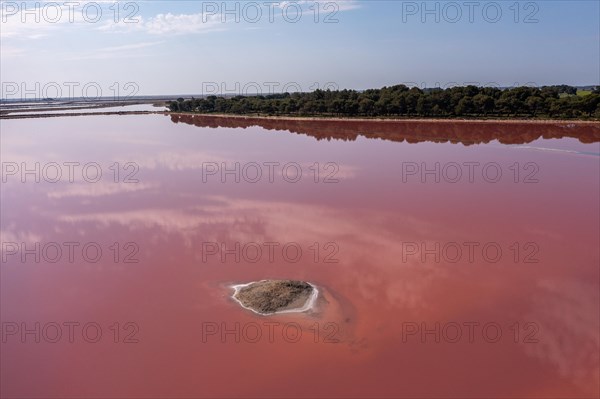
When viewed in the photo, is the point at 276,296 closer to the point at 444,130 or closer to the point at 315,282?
the point at 315,282

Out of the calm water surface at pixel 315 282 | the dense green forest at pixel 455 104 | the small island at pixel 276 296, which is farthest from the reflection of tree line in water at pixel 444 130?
the small island at pixel 276 296

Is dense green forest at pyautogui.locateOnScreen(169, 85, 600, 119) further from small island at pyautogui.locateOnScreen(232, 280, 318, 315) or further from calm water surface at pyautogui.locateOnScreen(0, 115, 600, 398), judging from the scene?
small island at pyautogui.locateOnScreen(232, 280, 318, 315)

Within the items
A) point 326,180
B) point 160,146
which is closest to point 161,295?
point 326,180

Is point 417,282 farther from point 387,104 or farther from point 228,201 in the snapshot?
point 387,104

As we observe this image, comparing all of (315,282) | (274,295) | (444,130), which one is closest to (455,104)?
(444,130)

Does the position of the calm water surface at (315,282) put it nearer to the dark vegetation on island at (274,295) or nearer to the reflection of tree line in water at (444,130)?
the dark vegetation on island at (274,295)

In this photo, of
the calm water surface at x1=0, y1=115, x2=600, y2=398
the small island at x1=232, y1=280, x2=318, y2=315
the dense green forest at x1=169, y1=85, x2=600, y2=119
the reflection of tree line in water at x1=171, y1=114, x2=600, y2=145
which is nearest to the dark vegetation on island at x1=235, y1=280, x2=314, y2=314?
the small island at x1=232, y1=280, x2=318, y2=315
